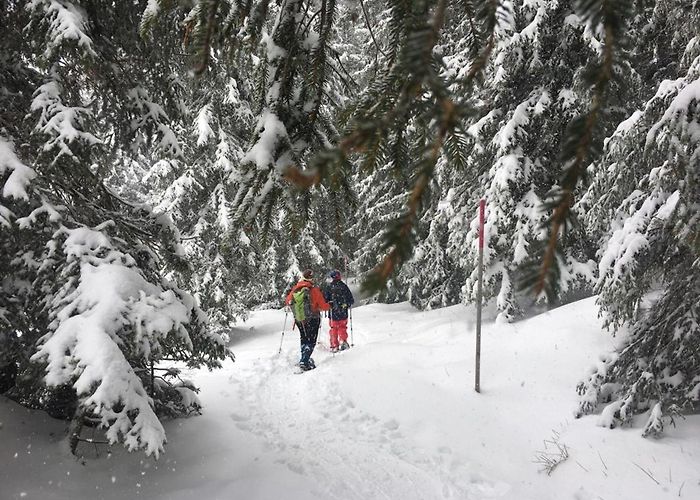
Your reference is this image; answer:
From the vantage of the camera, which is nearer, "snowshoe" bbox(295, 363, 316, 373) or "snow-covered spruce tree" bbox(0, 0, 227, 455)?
"snow-covered spruce tree" bbox(0, 0, 227, 455)

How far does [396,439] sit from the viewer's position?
6.36 m

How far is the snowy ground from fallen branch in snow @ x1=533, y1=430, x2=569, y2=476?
0.22 ft

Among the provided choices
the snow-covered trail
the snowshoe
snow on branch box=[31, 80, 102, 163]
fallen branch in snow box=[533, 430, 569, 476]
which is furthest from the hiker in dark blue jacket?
snow on branch box=[31, 80, 102, 163]

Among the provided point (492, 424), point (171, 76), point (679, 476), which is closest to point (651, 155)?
point (679, 476)

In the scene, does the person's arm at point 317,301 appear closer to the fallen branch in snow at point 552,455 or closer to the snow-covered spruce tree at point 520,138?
the snow-covered spruce tree at point 520,138

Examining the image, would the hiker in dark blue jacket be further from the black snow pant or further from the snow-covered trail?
the snow-covered trail

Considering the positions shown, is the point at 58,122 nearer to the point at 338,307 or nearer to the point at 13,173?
the point at 13,173

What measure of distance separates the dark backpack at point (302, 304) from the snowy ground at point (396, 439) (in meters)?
1.08

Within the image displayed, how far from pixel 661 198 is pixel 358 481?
4615mm

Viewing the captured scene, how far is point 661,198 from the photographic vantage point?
536cm

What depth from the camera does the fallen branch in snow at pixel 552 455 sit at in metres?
5.33

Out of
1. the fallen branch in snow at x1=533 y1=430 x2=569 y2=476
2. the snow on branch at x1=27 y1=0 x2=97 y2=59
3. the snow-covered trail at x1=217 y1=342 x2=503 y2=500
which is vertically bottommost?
the snow-covered trail at x1=217 y1=342 x2=503 y2=500

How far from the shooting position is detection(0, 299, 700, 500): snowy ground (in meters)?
4.63

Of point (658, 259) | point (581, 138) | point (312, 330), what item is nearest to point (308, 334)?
point (312, 330)
